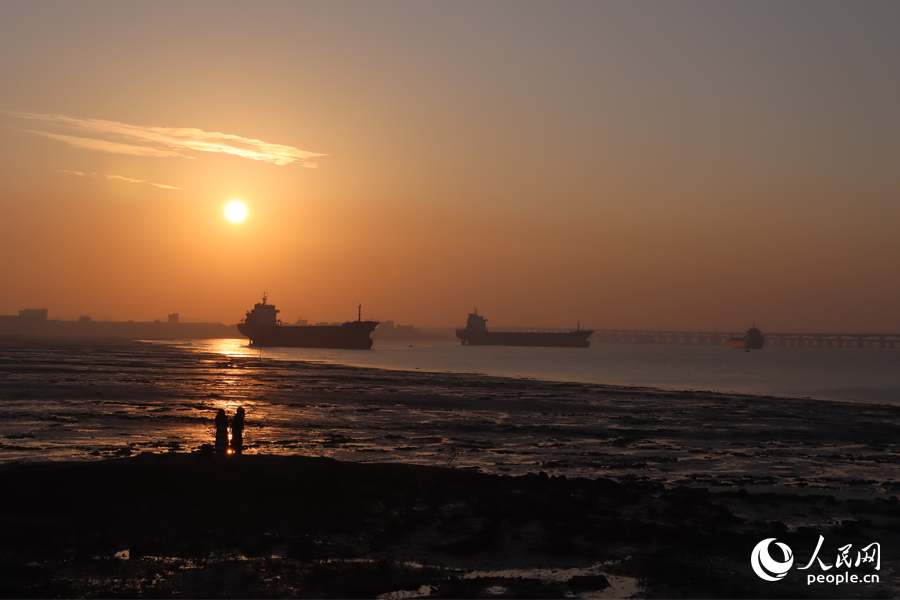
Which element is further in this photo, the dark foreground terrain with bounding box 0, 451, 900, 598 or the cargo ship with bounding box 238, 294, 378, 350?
the cargo ship with bounding box 238, 294, 378, 350

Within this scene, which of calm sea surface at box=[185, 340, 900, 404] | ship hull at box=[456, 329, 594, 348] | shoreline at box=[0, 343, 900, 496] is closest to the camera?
shoreline at box=[0, 343, 900, 496]

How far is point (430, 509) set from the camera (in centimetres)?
1224

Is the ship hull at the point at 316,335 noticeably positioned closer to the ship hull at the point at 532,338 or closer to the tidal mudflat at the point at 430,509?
the ship hull at the point at 532,338

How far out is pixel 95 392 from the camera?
114 feet

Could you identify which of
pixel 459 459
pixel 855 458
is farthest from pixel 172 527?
pixel 855 458

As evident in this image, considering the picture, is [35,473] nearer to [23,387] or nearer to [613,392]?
[23,387]

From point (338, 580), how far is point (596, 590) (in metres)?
3.17

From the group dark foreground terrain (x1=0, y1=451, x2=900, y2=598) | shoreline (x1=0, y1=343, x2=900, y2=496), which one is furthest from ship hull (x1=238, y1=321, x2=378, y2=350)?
dark foreground terrain (x1=0, y1=451, x2=900, y2=598)
